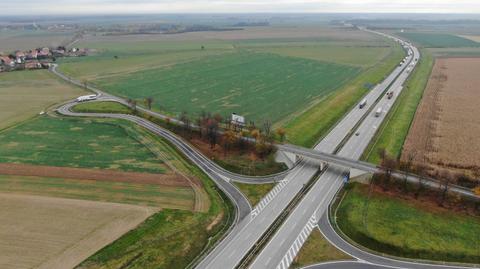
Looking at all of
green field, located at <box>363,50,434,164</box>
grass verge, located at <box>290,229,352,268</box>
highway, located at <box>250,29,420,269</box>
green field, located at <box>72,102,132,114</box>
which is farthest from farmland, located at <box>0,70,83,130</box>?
green field, located at <box>363,50,434,164</box>

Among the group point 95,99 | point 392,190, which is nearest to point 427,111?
point 392,190

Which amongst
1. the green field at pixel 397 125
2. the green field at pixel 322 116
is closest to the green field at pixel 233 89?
the green field at pixel 322 116

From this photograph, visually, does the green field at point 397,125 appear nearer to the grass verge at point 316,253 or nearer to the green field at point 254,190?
the green field at point 254,190

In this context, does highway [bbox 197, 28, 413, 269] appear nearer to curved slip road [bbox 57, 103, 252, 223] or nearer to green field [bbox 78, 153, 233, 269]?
green field [bbox 78, 153, 233, 269]

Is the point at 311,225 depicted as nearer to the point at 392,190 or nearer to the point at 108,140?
the point at 392,190

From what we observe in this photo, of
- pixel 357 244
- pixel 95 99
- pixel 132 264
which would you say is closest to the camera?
pixel 132 264
